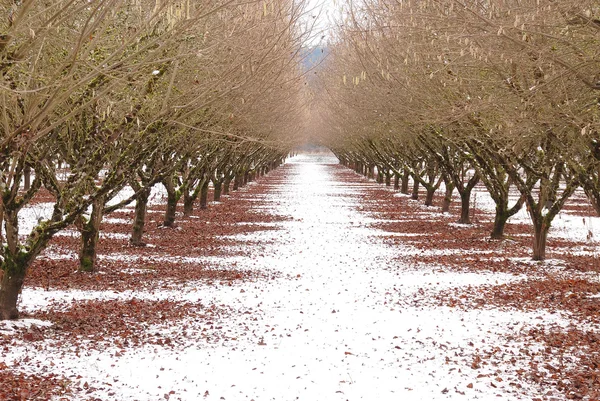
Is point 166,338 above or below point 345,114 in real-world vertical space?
below

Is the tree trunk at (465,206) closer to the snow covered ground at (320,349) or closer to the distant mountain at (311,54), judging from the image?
the distant mountain at (311,54)

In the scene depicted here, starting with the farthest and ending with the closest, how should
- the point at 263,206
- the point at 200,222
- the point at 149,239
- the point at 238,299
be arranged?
the point at 263,206
the point at 200,222
the point at 149,239
the point at 238,299

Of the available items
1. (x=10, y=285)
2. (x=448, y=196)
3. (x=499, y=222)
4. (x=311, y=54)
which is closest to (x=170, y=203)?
(x=499, y=222)

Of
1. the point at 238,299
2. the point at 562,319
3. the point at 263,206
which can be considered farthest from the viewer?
the point at 263,206

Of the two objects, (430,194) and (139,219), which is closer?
(139,219)

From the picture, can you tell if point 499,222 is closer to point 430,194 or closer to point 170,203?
point 170,203

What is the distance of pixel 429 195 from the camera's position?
36.8 meters

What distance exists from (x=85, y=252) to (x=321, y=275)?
528 cm

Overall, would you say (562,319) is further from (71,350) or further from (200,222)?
(200,222)

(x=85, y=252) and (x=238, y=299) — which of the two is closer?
(x=238, y=299)

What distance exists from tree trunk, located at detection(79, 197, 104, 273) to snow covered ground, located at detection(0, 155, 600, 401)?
199cm

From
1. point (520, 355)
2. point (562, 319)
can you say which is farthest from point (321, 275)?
point (520, 355)

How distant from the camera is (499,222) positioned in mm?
22391

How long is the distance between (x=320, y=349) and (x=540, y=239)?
9.92 m
